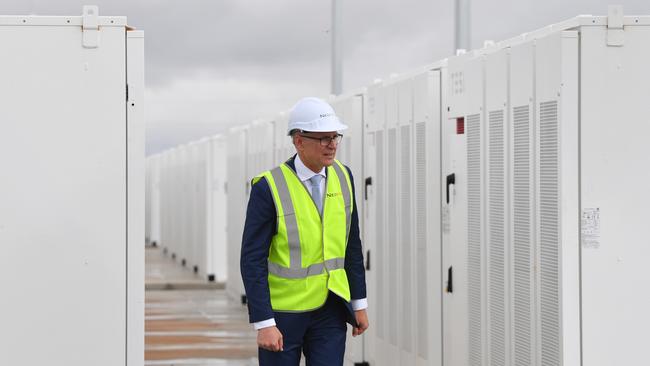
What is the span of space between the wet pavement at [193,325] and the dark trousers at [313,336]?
7924mm

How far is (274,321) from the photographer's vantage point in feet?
20.2

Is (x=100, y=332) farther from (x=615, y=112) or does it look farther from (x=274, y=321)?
(x=615, y=112)

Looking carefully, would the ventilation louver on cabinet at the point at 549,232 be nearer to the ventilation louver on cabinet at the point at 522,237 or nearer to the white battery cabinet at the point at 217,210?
the ventilation louver on cabinet at the point at 522,237

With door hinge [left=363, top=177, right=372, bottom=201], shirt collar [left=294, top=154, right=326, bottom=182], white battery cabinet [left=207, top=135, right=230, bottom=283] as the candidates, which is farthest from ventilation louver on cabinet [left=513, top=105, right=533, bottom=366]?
white battery cabinet [left=207, top=135, right=230, bottom=283]

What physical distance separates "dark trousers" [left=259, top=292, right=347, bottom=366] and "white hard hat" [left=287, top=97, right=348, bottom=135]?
82 centimetres

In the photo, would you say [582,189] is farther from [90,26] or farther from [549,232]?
[90,26]

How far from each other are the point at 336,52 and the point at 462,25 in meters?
5.52

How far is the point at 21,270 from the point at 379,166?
16.9 ft

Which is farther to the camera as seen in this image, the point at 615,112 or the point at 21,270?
the point at 615,112

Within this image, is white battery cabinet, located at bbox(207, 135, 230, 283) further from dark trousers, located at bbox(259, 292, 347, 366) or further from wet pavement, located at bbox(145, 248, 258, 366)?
dark trousers, located at bbox(259, 292, 347, 366)

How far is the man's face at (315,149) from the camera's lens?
6262 millimetres

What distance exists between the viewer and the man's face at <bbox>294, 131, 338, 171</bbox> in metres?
6.26

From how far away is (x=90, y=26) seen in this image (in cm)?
654

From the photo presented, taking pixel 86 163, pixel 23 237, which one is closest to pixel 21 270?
pixel 23 237
